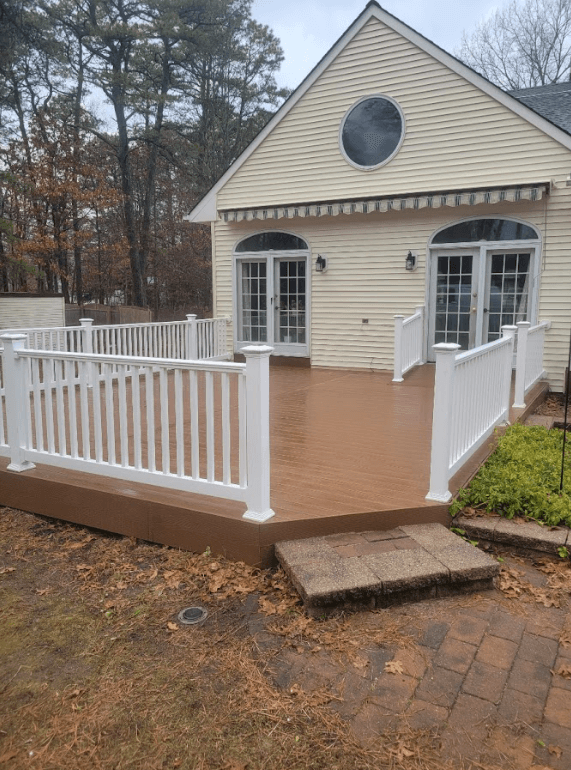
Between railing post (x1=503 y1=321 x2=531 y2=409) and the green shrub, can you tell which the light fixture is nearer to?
railing post (x1=503 y1=321 x2=531 y2=409)

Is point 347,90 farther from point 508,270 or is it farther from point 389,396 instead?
point 389,396


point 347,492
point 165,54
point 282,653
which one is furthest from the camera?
point 165,54

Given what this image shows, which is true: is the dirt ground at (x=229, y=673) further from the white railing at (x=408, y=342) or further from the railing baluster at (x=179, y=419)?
the white railing at (x=408, y=342)

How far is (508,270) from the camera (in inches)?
324

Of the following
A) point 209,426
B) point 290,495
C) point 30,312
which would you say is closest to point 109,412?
point 209,426

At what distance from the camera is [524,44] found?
63.7 feet

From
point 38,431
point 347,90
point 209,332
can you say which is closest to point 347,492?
point 38,431

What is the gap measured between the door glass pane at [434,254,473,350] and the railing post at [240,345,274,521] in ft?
21.0

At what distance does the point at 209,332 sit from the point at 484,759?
8.50 metres

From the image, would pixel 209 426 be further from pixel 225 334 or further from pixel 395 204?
pixel 225 334

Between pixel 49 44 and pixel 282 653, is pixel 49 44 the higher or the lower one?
the higher one

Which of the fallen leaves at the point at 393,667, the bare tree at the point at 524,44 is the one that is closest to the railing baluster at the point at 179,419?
the fallen leaves at the point at 393,667

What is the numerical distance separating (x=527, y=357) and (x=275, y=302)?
4905 mm

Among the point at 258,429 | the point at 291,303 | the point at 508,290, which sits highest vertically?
the point at 508,290
